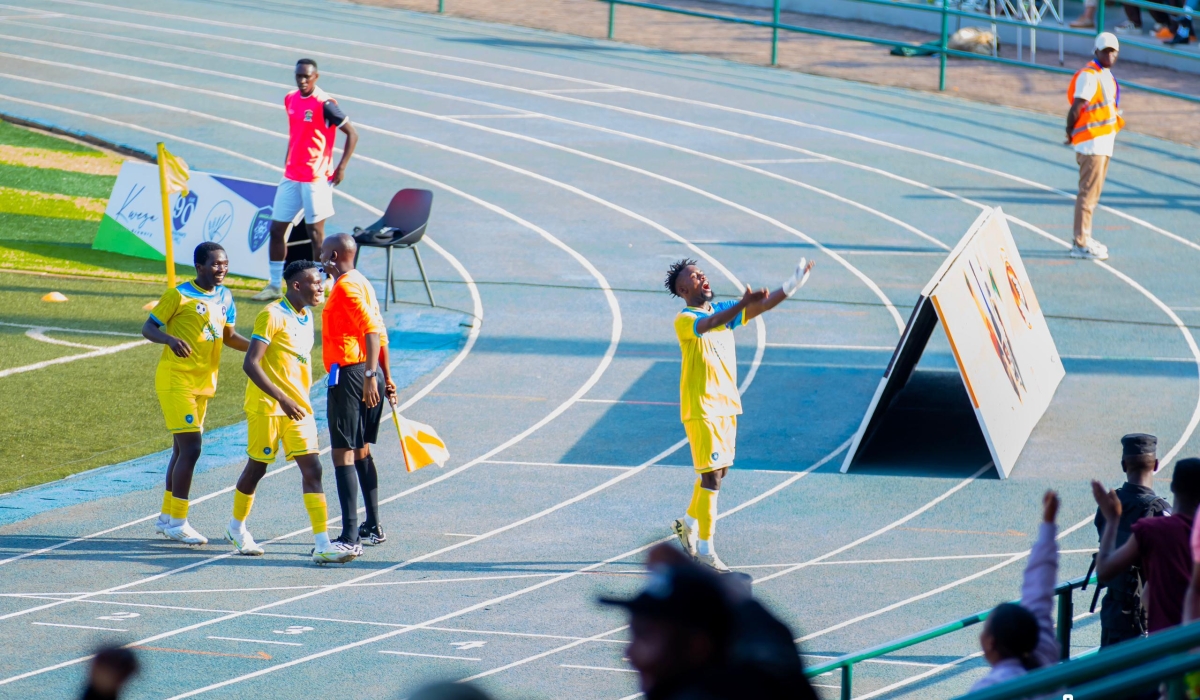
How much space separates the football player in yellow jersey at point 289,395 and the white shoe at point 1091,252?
10655 mm

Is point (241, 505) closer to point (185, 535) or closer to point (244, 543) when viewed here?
point (244, 543)

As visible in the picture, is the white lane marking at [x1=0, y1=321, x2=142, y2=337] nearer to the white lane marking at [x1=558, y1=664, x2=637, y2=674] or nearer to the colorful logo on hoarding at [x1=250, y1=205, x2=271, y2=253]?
the colorful logo on hoarding at [x1=250, y1=205, x2=271, y2=253]

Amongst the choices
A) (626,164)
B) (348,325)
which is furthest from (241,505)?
(626,164)

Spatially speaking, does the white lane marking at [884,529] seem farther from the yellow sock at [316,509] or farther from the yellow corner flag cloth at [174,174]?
the yellow corner flag cloth at [174,174]

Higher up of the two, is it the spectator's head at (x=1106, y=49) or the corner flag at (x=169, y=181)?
the spectator's head at (x=1106, y=49)

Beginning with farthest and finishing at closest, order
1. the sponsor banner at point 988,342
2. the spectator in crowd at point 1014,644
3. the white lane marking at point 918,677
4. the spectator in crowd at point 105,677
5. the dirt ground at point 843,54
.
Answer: the dirt ground at point 843,54
the sponsor banner at point 988,342
the white lane marking at point 918,677
the spectator in crowd at point 1014,644
the spectator in crowd at point 105,677

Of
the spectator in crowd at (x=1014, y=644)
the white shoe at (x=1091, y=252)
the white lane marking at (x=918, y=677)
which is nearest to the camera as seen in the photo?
the spectator in crowd at (x=1014, y=644)

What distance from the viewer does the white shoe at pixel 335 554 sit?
9320mm

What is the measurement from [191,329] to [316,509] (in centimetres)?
137

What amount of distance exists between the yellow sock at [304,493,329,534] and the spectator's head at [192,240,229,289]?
1.45 meters

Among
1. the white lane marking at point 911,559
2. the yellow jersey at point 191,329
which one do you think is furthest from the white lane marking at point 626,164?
the yellow jersey at point 191,329

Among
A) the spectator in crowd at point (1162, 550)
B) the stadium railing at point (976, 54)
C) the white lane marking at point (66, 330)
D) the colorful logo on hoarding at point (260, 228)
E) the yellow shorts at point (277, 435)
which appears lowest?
the white lane marking at point (66, 330)

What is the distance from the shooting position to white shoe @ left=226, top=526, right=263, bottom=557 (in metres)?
9.44

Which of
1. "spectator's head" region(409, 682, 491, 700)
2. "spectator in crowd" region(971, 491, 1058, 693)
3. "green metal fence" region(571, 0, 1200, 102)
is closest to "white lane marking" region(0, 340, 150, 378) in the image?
"spectator in crowd" region(971, 491, 1058, 693)
